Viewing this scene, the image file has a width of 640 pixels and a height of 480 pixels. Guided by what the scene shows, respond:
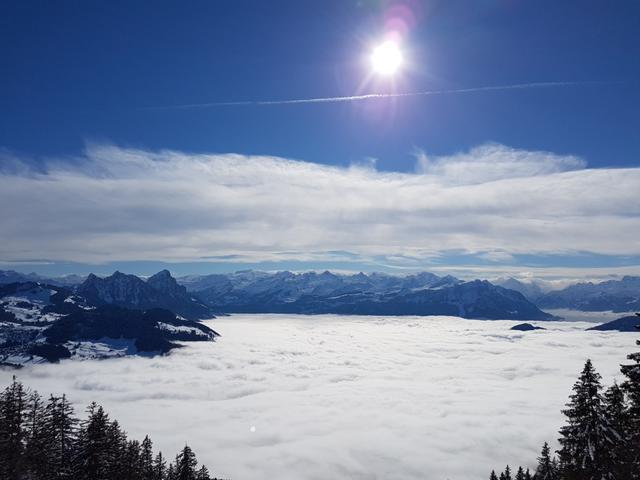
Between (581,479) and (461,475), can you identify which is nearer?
(581,479)

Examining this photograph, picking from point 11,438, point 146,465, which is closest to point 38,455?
point 11,438

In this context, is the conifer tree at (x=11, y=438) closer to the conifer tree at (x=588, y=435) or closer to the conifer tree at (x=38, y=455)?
the conifer tree at (x=38, y=455)

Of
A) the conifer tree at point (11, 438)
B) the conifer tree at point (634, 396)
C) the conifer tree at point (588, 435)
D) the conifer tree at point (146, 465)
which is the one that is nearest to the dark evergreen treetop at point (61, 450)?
the conifer tree at point (11, 438)

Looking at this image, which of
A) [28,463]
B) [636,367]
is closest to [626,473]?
[636,367]

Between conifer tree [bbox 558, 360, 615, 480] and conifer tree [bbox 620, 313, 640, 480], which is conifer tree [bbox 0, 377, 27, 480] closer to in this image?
conifer tree [bbox 558, 360, 615, 480]

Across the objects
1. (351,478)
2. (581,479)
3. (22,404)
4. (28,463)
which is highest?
(581,479)

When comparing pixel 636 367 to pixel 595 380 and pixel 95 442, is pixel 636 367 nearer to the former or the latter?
pixel 595 380

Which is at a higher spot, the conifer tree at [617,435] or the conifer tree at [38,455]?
the conifer tree at [617,435]

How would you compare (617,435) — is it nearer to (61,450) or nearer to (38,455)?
(38,455)
